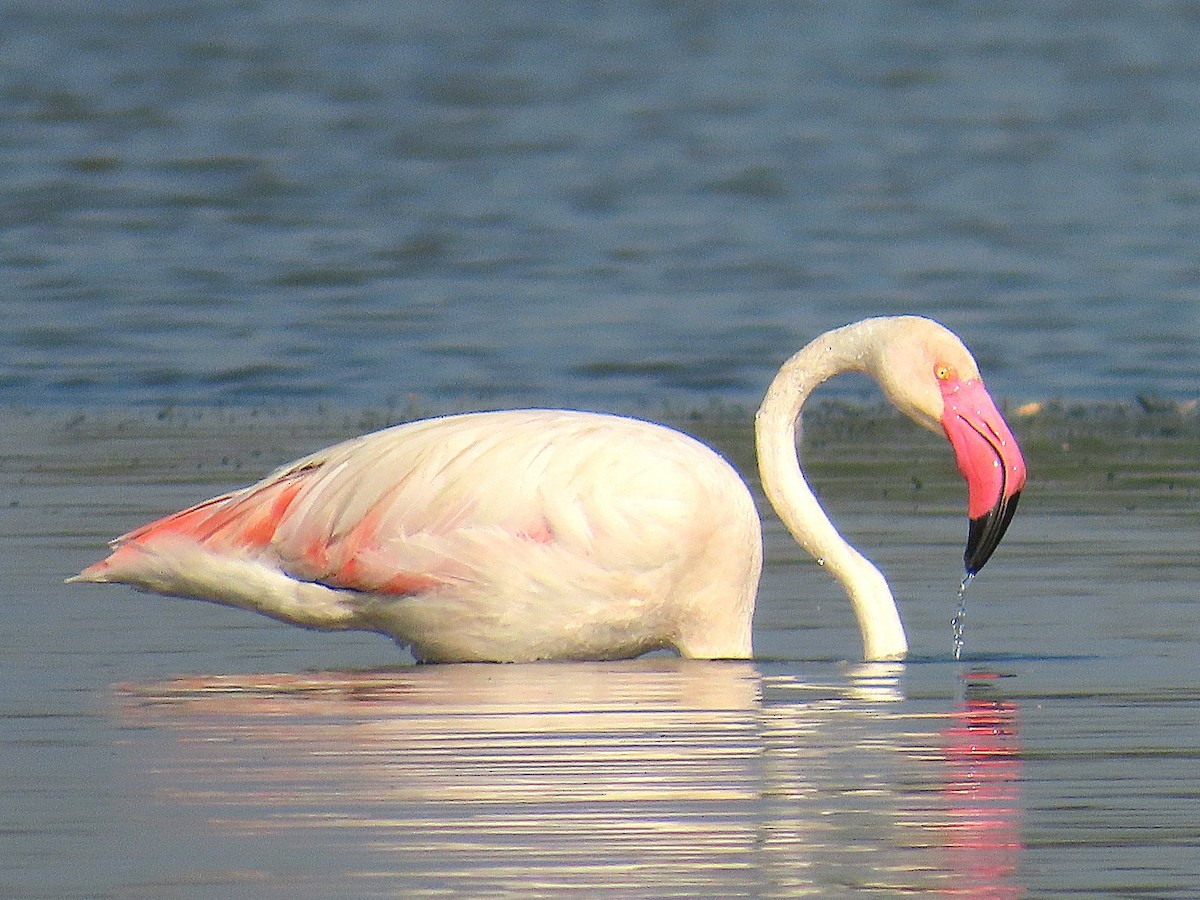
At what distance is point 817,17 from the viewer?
Answer: 29344 mm

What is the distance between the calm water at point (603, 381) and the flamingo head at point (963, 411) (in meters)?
0.30

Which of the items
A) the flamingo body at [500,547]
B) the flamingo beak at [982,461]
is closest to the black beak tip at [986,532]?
the flamingo beak at [982,461]

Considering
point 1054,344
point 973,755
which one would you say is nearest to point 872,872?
point 973,755

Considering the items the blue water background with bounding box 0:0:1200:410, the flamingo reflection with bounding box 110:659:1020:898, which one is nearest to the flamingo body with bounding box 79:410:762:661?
the flamingo reflection with bounding box 110:659:1020:898

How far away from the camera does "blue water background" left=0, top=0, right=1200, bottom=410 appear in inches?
556

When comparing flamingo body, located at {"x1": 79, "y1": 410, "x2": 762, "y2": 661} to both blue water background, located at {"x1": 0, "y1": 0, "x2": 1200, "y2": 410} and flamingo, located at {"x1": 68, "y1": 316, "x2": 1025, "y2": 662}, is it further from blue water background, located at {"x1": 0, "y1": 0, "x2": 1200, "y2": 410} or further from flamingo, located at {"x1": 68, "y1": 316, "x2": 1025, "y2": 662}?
blue water background, located at {"x1": 0, "y1": 0, "x2": 1200, "y2": 410}

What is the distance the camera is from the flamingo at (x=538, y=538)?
716 centimetres

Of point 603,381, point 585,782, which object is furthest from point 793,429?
point 603,381

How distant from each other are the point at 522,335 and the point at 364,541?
7403mm

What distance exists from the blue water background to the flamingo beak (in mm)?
5249

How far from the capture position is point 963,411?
24.1ft

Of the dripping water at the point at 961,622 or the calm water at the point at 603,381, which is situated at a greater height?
the calm water at the point at 603,381

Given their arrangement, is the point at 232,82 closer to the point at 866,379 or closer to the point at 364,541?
the point at 866,379

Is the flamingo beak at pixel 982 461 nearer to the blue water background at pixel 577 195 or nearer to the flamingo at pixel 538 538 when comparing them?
the flamingo at pixel 538 538
